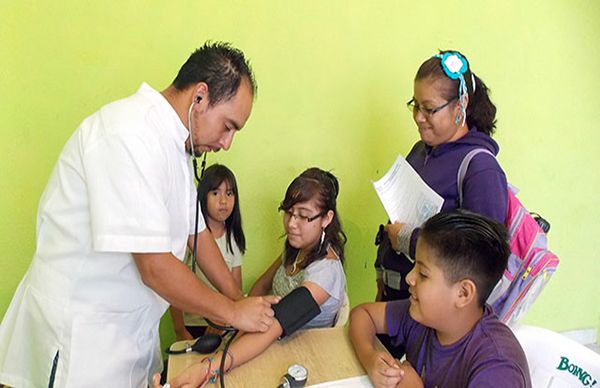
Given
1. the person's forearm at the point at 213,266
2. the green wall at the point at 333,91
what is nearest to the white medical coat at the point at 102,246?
the person's forearm at the point at 213,266

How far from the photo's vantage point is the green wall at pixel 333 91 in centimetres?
141

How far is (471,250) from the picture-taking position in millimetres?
869

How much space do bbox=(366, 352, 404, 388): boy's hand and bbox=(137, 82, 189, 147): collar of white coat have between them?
0.66m

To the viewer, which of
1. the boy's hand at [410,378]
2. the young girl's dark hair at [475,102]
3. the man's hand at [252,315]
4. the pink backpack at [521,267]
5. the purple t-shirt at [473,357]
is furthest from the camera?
the young girl's dark hair at [475,102]

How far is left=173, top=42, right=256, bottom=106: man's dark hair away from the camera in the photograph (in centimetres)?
93

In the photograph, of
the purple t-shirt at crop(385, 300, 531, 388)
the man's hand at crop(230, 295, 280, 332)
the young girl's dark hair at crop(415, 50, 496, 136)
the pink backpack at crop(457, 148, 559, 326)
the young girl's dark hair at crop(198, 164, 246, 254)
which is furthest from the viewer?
the young girl's dark hair at crop(198, 164, 246, 254)

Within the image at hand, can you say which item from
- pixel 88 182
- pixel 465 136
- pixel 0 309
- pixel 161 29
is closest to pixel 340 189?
pixel 465 136

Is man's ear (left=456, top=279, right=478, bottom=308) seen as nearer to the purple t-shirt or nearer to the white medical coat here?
the purple t-shirt

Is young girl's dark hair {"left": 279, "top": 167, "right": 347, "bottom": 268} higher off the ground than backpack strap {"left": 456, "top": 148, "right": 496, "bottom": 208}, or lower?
lower

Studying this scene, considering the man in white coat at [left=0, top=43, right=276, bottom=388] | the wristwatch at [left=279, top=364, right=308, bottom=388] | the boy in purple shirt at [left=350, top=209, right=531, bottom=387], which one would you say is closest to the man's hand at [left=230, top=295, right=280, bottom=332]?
the man in white coat at [left=0, top=43, right=276, bottom=388]

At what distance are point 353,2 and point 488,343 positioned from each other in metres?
1.31

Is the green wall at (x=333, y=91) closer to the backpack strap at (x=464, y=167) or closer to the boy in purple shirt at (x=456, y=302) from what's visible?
the backpack strap at (x=464, y=167)

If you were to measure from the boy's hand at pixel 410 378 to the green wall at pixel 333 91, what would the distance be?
36.4 inches

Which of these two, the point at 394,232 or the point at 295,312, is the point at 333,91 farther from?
the point at 295,312
